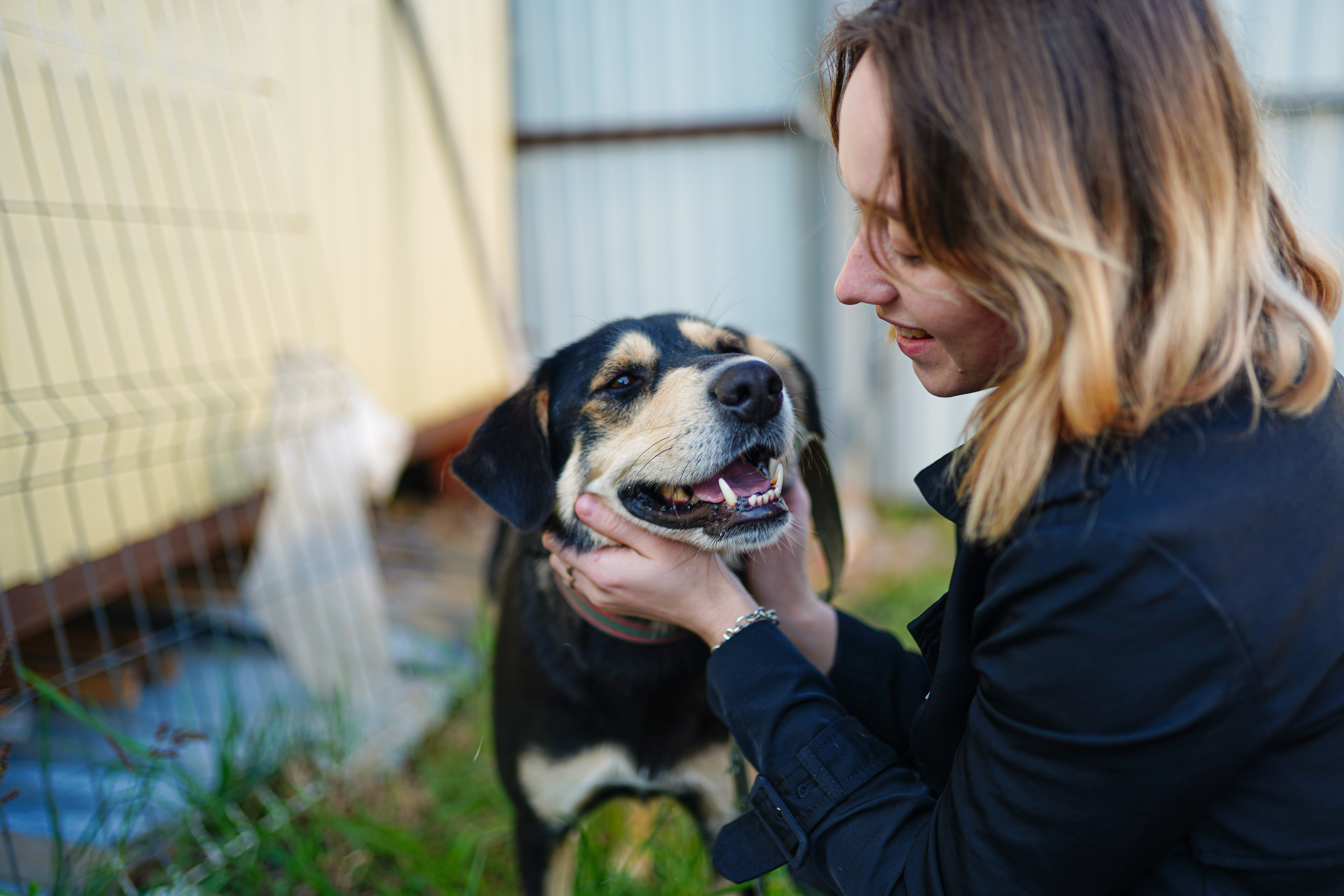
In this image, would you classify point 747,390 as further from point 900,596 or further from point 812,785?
point 900,596

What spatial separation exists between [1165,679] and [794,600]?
0.97 meters

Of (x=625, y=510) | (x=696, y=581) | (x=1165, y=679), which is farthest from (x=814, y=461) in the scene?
(x=1165, y=679)

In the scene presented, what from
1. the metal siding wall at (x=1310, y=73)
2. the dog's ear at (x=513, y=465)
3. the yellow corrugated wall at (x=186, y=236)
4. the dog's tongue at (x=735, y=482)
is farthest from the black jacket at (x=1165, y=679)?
the metal siding wall at (x=1310, y=73)

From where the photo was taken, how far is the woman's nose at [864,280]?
1.45 metres

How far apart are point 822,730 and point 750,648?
19 cm

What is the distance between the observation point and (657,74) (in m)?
6.05

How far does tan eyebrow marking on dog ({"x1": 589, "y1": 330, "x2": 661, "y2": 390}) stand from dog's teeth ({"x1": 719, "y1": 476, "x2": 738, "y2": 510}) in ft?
1.29

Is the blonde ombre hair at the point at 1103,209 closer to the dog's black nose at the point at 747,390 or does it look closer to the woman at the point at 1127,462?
the woman at the point at 1127,462

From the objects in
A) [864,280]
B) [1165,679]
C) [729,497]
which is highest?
[864,280]

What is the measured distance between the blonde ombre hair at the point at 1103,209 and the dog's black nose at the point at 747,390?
0.68 m

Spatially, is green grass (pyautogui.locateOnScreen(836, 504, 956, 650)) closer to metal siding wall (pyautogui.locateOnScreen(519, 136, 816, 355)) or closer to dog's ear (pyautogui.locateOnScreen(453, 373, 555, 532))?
metal siding wall (pyautogui.locateOnScreen(519, 136, 816, 355))

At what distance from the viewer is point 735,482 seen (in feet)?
6.40

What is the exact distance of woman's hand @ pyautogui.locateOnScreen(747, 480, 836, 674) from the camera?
192cm

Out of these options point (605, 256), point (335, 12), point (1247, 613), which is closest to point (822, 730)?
point (1247, 613)
